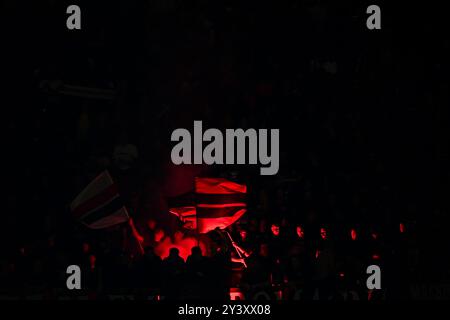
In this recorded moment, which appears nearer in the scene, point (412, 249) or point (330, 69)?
point (412, 249)

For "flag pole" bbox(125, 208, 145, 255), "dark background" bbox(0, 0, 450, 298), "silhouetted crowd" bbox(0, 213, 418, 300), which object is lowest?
"silhouetted crowd" bbox(0, 213, 418, 300)

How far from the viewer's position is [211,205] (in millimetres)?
14516

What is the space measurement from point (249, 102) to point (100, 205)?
3847mm

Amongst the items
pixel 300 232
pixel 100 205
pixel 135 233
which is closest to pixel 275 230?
pixel 300 232

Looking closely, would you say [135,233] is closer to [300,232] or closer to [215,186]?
[215,186]

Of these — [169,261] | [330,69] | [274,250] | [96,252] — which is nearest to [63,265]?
[96,252]

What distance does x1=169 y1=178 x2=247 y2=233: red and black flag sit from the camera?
14.5 metres

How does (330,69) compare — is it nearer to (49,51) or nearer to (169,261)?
(49,51)

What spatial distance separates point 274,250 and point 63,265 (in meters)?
2.96

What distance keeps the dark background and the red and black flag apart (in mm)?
578

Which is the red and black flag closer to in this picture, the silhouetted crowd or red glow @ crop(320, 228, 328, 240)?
the silhouetted crowd

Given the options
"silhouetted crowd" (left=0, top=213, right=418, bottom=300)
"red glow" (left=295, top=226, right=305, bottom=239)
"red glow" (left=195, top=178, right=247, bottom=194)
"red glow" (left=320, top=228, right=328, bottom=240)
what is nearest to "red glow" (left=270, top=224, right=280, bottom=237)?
"silhouetted crowd" (left=0, top=213, right=418, bottom=300)

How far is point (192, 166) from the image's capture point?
643 inches
